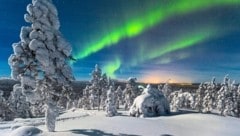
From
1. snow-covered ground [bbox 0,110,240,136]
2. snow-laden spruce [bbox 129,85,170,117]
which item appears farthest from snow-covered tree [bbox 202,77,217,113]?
snow-covered ground [bbox 0,110,240,136]

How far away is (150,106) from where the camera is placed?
5722 cm

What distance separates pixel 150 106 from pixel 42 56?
2838cm

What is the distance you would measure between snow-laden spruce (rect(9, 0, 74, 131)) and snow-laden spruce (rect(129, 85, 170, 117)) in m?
25.2

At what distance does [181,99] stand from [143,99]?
63.7 metres

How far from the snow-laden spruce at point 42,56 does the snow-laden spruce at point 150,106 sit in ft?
82.7

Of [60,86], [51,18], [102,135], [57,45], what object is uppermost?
[51,18]

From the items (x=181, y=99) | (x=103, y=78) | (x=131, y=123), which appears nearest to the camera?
(x=131, y=123)

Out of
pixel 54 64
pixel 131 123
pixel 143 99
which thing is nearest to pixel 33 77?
pixel 54 64

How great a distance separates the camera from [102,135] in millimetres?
34062

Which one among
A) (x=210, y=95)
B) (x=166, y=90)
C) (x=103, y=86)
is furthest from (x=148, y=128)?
(x=166, y=90)

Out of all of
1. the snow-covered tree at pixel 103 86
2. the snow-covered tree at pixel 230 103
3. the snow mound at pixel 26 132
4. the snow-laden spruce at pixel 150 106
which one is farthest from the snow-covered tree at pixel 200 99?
the snow mound at pixel 26 132

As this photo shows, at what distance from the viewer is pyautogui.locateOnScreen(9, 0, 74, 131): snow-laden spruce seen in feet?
107

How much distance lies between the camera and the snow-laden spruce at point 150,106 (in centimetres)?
5694

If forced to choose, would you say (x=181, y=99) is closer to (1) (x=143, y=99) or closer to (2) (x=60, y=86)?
(1) (x=143, y=99)
